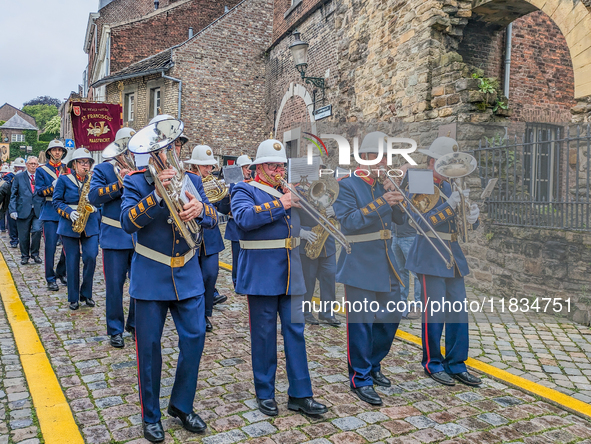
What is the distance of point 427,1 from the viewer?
9.30 m

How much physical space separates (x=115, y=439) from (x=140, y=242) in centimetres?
129

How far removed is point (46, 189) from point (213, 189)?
339 cm

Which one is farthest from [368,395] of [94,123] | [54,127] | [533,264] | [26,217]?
[54,127]

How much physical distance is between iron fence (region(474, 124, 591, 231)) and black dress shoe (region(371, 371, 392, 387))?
370 centimetres

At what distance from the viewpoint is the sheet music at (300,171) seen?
3.92 metres

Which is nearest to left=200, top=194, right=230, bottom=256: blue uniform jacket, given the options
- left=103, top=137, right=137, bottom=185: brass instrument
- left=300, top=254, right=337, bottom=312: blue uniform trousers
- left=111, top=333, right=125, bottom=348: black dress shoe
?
left=300, top=254, right=337, bottom=312: blue uniform trousers

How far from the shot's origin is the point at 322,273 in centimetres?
647

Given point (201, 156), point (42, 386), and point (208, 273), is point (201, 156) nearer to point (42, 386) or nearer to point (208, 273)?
point (208, 273)

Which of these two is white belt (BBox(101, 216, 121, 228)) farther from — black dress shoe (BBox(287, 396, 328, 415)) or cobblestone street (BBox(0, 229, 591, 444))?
black dress shoe (BBox(287, 396, 328, 415))

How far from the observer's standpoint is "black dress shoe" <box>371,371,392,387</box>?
13.9ft

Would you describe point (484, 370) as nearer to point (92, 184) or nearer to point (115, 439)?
point (115, 439)

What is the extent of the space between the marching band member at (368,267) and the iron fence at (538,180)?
3349 millimetres

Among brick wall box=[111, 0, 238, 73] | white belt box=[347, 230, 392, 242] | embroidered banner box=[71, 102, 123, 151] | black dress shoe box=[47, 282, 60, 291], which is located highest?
brick wall box=[111, 0, 238, 73]

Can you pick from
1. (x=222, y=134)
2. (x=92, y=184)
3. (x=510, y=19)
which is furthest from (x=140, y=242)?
(x=222, y=134)
